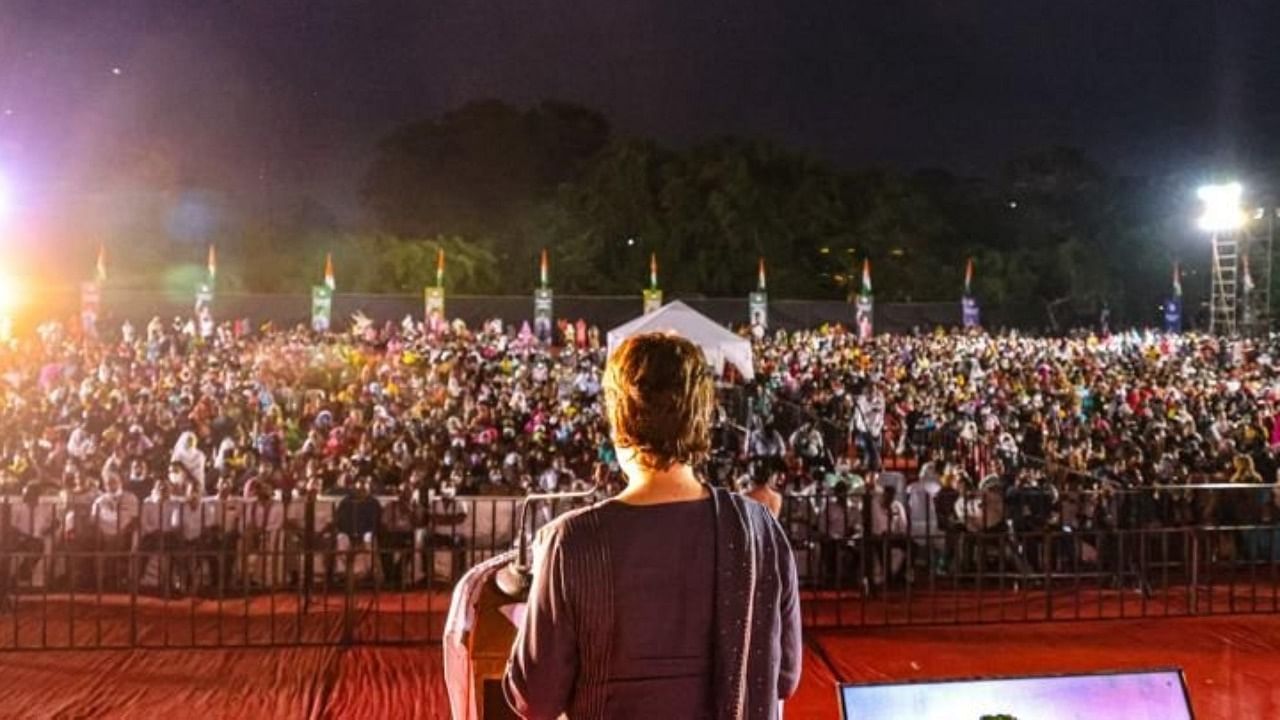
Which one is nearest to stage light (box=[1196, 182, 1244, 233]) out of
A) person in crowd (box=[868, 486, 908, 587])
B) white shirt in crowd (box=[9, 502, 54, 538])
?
person in crowd (box=[868, 486, 908, 587])

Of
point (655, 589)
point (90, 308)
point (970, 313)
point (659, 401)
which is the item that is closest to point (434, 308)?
point (90, 308)

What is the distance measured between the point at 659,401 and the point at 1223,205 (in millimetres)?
39873

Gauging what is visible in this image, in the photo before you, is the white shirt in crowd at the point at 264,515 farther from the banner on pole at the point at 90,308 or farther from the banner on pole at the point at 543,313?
the banner on pole at the point at 543,313

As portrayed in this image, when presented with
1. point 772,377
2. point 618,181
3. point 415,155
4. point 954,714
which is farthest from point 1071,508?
point 415,155

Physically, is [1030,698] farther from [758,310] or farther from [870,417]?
[758,310]

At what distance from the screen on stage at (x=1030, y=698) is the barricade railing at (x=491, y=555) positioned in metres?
4.40


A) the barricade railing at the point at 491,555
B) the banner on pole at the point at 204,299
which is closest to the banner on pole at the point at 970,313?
the banner on pole at the point at 204,299

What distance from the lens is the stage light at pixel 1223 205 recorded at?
36.3 metres

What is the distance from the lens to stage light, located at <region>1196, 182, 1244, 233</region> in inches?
1428

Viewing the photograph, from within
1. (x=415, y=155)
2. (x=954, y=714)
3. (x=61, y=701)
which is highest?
(x=415, y=155)

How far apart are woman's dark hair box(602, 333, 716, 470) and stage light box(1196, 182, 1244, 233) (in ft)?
130

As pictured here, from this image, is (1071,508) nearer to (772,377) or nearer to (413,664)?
(413,664)

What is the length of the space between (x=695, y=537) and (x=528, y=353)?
2345 centimetres

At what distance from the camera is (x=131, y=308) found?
2962cm
